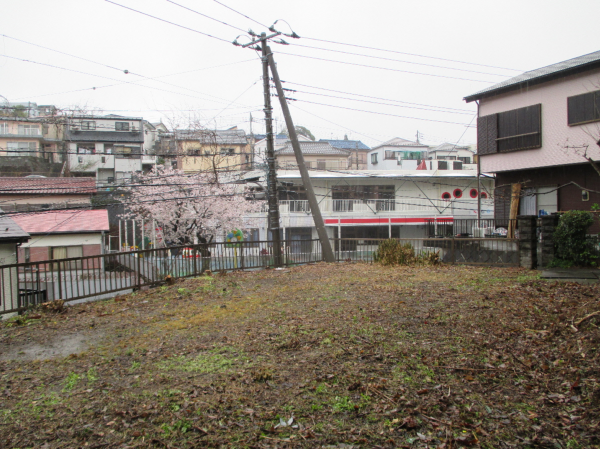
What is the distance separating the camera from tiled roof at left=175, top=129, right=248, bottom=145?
89.5 feet

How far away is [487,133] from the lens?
17781 millimetres

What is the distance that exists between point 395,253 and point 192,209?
56.0ft

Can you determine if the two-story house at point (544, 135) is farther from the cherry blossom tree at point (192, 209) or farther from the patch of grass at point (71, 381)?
the cherry blossom tree at point (192, 209)

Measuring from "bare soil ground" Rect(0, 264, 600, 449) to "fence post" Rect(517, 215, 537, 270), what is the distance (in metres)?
4.34

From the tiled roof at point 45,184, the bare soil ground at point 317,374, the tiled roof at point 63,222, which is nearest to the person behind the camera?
the bare soil ground at point 317,374

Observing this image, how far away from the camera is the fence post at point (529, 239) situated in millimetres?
12156

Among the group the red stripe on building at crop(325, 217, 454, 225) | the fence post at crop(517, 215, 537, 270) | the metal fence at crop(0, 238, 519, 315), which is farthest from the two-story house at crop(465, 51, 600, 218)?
the red stripe on building at crop(325, 217, 454, 225)

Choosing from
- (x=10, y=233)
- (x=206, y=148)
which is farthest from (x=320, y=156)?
(x=10, y=233)

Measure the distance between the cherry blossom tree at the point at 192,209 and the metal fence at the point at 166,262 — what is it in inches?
462

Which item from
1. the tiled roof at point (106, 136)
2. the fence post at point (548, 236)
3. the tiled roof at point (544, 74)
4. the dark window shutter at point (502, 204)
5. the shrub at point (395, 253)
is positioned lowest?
the shrub at point (395, 253)

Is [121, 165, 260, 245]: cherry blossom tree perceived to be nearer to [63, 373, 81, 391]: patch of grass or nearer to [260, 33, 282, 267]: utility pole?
[260, 33, 282, 267]: utility pole

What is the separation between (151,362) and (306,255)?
11974mm

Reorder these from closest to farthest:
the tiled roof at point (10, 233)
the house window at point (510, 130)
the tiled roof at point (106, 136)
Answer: the tiled roof at point (10, 233)
the house window at point (510, 130)
the tiled roof at point (106, 136)

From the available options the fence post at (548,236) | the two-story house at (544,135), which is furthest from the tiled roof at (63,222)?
the fence post at (548,236)
